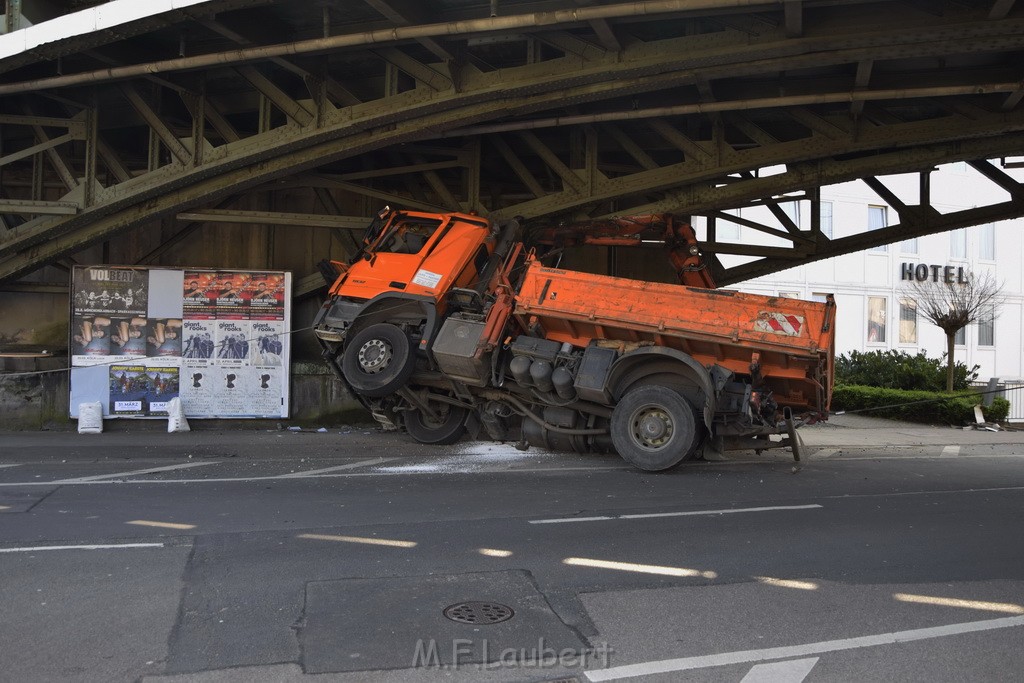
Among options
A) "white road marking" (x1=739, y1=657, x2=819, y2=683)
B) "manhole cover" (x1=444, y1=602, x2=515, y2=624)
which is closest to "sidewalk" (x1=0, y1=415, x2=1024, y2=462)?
"manhole cover" (x1=444, y1=602, x2=515, y2=624)

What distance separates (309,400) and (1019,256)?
3097cm

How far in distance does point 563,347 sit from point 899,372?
13.8 meters

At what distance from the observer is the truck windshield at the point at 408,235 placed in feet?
41.5

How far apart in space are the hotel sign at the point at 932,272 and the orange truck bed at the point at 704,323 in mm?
24863

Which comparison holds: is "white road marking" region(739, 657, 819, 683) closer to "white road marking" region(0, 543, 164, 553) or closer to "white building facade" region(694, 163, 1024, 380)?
"white road marking" region(0, 543, 164, 553)

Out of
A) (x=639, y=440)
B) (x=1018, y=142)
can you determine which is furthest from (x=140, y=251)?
(x=1018, y=142)

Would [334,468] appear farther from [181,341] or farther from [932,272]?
[932,272]

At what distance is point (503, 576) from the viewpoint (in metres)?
5.80

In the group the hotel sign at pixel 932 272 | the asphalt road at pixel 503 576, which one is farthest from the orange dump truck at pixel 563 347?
the hotel sign at pixel 932 272

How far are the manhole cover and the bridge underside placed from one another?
6.84 m

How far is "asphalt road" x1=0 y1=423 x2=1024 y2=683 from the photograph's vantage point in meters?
4.43

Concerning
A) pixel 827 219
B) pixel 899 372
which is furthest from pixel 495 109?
pixel 827 219

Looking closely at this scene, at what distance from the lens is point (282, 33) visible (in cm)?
1262

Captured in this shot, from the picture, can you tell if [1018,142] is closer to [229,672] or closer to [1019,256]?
[229,672]
